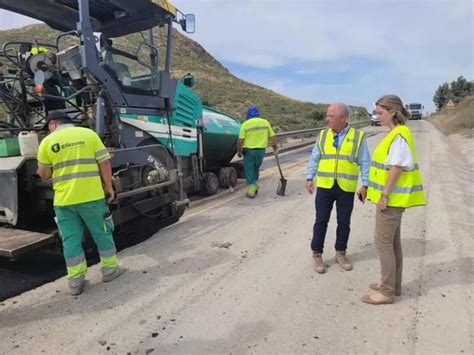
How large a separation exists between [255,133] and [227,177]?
4.54 ft

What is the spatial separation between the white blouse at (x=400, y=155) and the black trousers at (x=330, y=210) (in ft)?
3.17

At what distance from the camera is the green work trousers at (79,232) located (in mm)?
4156

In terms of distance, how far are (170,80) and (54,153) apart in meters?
3.08

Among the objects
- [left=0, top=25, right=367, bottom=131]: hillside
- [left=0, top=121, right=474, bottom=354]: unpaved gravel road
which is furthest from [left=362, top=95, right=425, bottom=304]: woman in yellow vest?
[left=0, top=25, right=367, bottom=131]: hillside

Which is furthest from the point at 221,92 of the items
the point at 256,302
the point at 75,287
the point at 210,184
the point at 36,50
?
the point at 256,302

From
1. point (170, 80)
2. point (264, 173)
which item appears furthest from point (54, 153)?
point (264, 173)

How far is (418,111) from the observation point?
55312 mm

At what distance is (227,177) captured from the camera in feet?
31.0

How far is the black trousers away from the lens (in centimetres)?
446

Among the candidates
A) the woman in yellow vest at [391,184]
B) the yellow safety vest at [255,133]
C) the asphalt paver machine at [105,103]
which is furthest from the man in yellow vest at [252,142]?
the woman in yellow vest at [391,184]

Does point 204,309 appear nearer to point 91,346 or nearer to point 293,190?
point 91,346

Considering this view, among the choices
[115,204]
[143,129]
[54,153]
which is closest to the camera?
[54,153]

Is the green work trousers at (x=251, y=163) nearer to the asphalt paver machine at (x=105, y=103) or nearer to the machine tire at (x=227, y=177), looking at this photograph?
the machine tire at (x=227, y=177)

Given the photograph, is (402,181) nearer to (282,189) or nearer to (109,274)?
(109,274)
